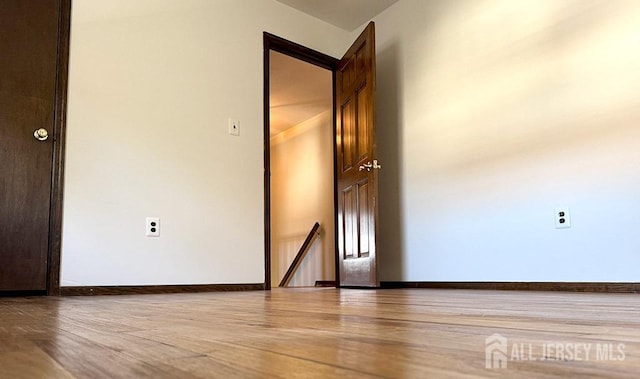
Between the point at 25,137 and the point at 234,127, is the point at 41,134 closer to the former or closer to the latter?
the point at 25,137

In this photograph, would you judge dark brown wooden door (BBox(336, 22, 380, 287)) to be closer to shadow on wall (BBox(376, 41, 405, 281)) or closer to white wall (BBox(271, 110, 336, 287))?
shadow on wall (BBox(376, 41, 405, 281))

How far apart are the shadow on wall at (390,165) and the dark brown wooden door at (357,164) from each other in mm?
254

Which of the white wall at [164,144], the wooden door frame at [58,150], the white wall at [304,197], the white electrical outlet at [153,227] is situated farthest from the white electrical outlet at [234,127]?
the white wall at [304,197]

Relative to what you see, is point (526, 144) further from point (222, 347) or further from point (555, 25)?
point (222, 347)

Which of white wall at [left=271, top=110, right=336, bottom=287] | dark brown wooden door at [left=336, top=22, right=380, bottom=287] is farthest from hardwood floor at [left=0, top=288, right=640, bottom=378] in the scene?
white wall at [left=271, top=110, right=336, bottom=287]

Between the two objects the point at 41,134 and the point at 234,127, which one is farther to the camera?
the point at 234,127

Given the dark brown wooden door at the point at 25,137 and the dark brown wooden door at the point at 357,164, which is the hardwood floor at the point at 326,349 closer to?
the dark brown wooden door at the point at 25,137

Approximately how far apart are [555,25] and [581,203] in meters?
0.98

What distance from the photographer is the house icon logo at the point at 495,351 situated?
0.44 m

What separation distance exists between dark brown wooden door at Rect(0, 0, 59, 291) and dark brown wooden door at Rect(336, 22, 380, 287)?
1907 millimetres

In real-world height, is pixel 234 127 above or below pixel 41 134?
above

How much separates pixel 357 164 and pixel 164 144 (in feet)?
4.40

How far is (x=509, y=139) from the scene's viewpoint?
280 cm

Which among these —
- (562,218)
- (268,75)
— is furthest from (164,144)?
(562,218)
